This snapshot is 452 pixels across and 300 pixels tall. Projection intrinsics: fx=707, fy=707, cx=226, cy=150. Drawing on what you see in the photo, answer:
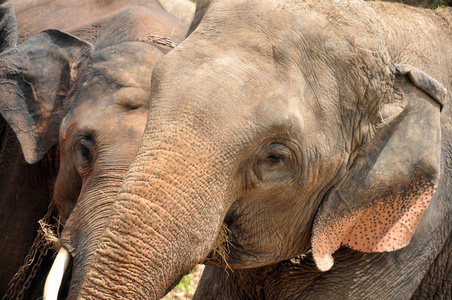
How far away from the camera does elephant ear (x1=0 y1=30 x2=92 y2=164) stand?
12.2ft

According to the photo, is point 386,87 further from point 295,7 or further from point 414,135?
point 295,7

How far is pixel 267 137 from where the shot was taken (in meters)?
2.41

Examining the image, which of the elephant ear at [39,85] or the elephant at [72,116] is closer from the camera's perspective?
the elephant at [72,116]

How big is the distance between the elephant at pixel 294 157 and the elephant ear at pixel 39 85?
3.76 feet

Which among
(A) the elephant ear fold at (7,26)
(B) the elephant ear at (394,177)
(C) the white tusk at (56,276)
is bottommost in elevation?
Result: (C) the white tusk at (56,276)

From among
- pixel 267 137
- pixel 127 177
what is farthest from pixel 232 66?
pixel 127 177

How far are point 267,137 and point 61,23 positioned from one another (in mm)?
2580

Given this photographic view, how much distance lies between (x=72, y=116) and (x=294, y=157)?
1350 millimetres

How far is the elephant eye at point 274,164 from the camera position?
2.45 m

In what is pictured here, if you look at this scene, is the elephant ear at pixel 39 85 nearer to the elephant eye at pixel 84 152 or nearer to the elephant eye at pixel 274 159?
the elephant eye at pixel 84 152

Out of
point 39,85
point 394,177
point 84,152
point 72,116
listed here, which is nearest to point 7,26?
point 39,85

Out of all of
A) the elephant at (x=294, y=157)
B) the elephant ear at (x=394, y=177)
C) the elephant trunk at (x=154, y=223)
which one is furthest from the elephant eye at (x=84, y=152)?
the elephant ear at (x=394, y=177)

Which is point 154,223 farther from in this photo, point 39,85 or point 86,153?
point 39,85

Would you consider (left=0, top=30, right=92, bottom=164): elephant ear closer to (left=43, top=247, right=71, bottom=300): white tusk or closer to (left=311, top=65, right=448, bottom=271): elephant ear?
(left=43, top=247, right=71, bottom=300): white tusk
